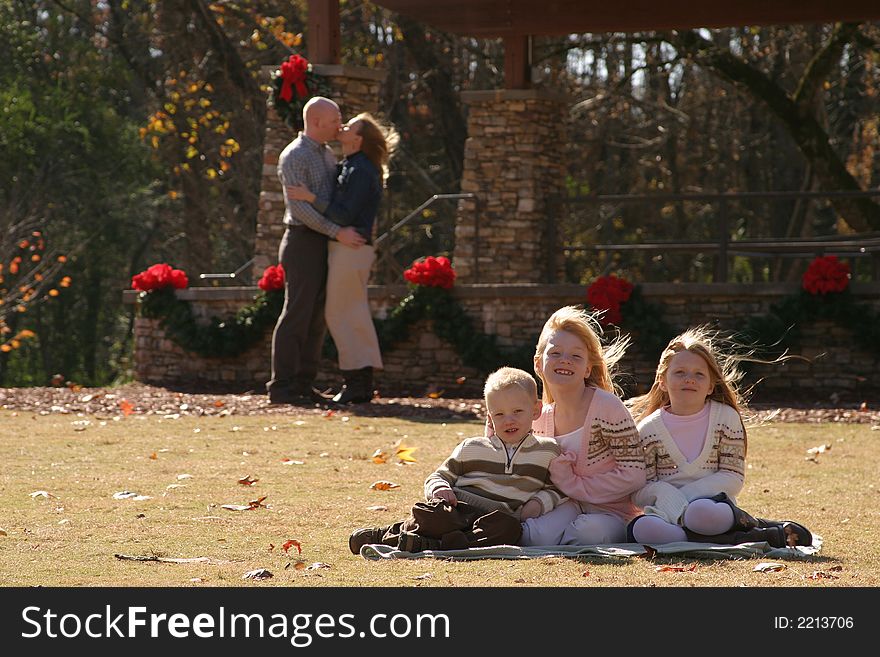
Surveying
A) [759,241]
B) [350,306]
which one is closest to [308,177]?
[350,306]

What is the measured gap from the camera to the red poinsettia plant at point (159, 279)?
1487cm

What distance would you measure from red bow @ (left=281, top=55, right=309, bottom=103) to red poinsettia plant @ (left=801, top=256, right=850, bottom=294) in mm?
5165

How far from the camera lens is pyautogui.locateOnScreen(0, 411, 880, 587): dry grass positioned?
471cm

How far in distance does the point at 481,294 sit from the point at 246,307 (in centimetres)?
238

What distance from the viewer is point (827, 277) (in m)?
12.8

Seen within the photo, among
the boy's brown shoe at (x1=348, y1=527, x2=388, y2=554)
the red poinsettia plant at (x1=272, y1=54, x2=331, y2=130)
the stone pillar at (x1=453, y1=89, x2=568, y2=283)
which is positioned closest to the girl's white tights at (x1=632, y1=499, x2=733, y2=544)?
the boy's brown shoe at (x1=348, y1=527, x2=388, y2=554)

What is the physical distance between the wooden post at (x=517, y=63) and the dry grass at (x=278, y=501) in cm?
707

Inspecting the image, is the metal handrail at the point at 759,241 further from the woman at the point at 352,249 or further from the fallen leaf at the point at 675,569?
the fallen leaf at the point at 675,569

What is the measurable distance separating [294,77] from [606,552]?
32.5 ft

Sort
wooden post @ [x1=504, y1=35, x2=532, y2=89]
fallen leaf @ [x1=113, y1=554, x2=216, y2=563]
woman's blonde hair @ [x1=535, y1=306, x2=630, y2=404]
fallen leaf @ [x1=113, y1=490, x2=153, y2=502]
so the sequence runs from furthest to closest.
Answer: wooden post @ [x1=504, y1=35, x2=532, y2=89] → fallen leaf @ [x1=113, y1=490, x2=153, y2=502] → woman's blonde hair @ [x1=535, y1=306, x2=630, y2=404] → fallen leaf @ [x1=113, y1=554, x2=216, y2=563]

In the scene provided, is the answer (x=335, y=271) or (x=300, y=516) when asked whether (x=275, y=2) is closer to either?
(x=335, y=271)

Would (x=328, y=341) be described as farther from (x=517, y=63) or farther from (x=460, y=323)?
(x=517, y=63)

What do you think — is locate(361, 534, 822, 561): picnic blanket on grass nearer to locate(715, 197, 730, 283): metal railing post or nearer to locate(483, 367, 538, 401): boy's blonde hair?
locate(483, 367, 538, 401): boy's blonde hair

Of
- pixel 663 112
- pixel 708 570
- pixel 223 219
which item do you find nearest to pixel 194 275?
pixel 223 219
